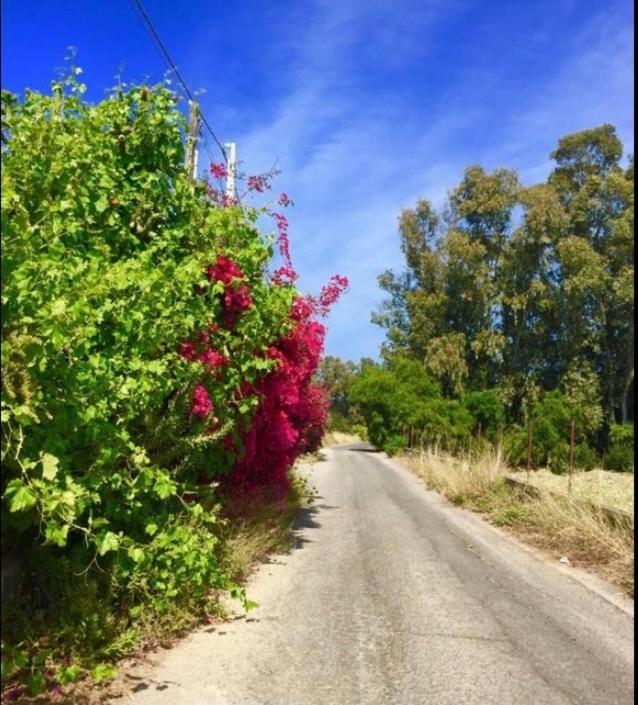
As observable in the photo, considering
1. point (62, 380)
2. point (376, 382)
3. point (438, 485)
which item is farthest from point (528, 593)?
point (376, 382)

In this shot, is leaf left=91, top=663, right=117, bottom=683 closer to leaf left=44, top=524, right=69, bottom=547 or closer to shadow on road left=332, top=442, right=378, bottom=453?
leaf left=44, top=524, right=69, bottom=547

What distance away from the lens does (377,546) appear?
10141 millimetres

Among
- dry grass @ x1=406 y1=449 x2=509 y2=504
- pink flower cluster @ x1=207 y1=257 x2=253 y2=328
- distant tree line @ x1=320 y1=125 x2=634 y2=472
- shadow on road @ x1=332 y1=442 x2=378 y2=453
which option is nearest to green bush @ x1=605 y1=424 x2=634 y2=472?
distant tree line @ x1=320 y1=125 x2=634 y2=472

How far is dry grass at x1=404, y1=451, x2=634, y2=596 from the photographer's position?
9148mm

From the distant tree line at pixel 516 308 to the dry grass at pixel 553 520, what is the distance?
1864 centimetres

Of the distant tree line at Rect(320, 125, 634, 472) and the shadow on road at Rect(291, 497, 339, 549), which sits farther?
the distant tree line at Rect(320, 125, 634, 472)

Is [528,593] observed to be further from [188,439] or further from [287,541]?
[188,439]

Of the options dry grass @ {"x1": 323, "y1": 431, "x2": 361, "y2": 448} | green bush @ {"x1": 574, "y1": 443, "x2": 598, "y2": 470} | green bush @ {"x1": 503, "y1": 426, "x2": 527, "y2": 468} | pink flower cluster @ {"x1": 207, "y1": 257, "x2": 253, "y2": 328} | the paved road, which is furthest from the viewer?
dry grass @ {"x1": 323, "y1": 431, "x2": 361, "y2": 448}

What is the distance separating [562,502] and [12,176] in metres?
9.66

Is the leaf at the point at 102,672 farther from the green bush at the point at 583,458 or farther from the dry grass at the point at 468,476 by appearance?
the green bush at the point at 583,458

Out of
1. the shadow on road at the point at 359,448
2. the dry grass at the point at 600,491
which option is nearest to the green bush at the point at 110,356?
the dry grass at the point at 600,491

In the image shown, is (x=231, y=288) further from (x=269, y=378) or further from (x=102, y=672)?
(x=102, y=672)

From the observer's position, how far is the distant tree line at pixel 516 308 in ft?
121

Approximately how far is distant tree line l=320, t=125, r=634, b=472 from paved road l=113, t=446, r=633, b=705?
85.0ft
